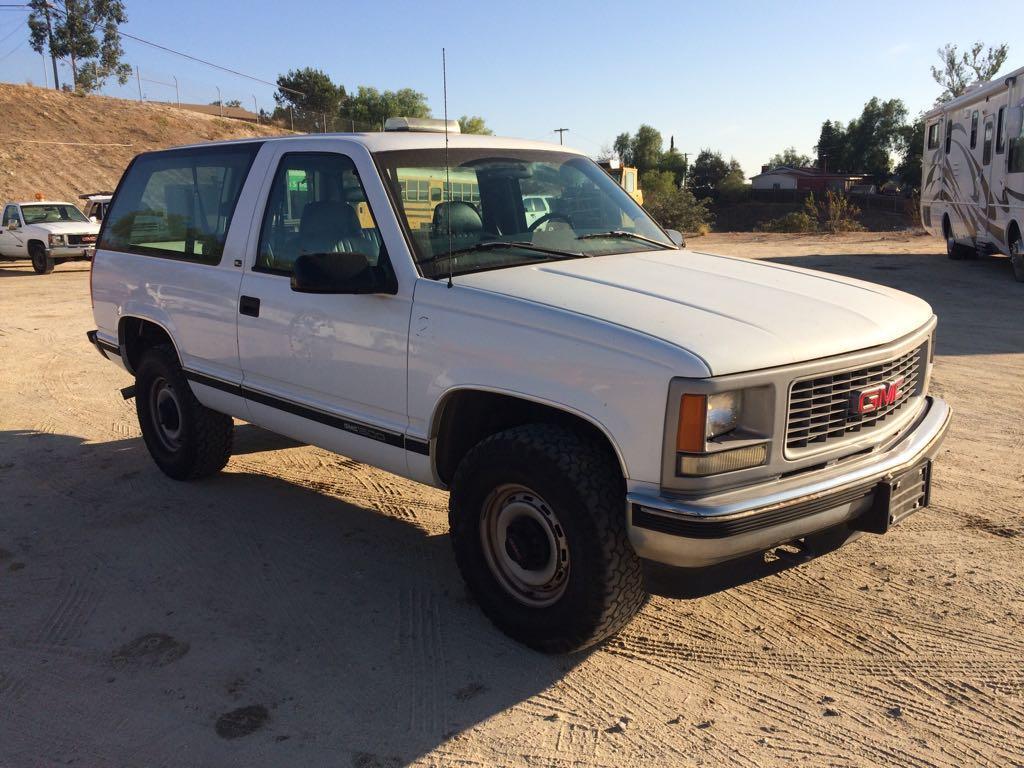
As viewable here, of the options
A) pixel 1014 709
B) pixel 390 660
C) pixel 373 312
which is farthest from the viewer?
pixel 373 312

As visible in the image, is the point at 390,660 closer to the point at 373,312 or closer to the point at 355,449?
the point at 355,449

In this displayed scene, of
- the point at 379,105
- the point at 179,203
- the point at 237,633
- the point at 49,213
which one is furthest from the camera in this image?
the point at 379,105

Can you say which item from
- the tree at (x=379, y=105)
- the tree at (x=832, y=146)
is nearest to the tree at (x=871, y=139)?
the tree at (x=832, y=146)

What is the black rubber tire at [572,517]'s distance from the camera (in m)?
3.21

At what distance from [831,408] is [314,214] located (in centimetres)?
264

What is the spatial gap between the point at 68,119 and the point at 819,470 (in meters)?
50.0

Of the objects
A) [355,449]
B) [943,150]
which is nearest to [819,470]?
[355,449]

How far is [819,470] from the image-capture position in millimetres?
3230

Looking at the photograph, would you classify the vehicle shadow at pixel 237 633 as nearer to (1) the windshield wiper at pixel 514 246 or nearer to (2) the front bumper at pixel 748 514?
(2) the front bumper at pixel 748 514

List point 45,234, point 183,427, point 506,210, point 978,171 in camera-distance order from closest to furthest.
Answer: point 506,210 < point 183,427 < point 978,171 < point 45,234

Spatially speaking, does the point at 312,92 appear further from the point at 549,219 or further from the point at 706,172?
the point at 549,219

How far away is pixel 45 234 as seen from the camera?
68.0ft

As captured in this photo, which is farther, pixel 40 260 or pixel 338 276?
pixel 40 260

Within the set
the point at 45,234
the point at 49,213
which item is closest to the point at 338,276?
the point at 45,234
